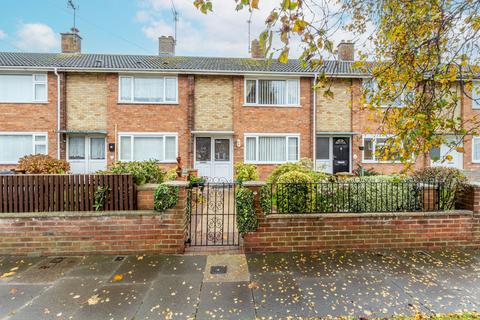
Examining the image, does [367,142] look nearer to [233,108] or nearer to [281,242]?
[233,108]

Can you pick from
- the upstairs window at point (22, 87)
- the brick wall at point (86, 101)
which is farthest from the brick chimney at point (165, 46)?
the upstairs window at point (22, 87)

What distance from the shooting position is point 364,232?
4629mm

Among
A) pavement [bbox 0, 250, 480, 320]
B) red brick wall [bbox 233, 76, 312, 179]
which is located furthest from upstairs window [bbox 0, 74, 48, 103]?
pavement [bbox 0, 250, 480, 320]

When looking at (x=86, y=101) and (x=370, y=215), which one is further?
(x=86, y=101)

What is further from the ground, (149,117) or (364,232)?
(149,117)

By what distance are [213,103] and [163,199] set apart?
8.61 meters

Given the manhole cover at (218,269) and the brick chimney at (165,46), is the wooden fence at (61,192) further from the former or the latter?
the brick chimney at (165,46)

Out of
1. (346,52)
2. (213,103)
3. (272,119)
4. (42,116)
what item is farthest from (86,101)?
(346,52)

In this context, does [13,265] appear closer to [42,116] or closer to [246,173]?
[246,173]

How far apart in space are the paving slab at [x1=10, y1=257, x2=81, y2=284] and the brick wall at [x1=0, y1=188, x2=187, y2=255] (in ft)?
0.62

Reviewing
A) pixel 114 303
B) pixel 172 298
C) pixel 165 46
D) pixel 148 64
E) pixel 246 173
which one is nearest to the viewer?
pixel 114 303

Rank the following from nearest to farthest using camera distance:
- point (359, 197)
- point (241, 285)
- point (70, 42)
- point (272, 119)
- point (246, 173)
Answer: point (241, 285), point (359, 197), point (246, 173), point (272, 119), point (70, 42)

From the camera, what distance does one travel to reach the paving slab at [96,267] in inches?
148

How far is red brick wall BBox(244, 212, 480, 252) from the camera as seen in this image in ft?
14.9
